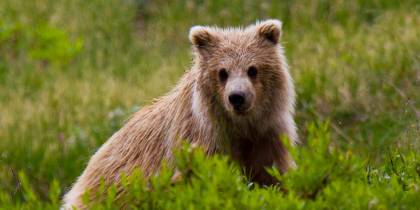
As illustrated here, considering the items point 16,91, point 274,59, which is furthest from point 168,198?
point 16,91

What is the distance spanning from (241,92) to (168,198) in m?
2.36

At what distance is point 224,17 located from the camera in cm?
1555

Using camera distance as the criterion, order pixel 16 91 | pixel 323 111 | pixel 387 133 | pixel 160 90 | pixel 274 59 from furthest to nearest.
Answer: pixel 16 91 → pixel 160 90 → pixel 323 111 → pixel 387 133 → pixel 274 59

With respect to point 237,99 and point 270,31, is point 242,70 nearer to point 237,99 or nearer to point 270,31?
point 237,99

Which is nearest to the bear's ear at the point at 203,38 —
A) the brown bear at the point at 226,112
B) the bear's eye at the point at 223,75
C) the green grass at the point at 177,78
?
the brown bear at the point at 226,112

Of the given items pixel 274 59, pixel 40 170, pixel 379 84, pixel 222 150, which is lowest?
pixel 40 170

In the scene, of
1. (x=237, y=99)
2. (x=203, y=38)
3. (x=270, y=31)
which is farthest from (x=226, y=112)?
(x=270, y=31)

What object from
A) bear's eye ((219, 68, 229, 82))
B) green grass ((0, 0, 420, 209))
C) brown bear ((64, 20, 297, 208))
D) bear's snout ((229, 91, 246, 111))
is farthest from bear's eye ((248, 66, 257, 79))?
green grass ((0, 0, 420, 209))

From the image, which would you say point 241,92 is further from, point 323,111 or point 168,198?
point 323,111

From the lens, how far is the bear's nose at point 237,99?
6.88 metres

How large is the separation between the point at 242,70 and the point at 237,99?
0.31 metres

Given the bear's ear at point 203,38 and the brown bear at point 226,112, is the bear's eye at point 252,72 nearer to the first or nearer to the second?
the brown bear at point 226,112

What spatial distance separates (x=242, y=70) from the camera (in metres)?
7.13

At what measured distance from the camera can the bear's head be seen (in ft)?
22.9
